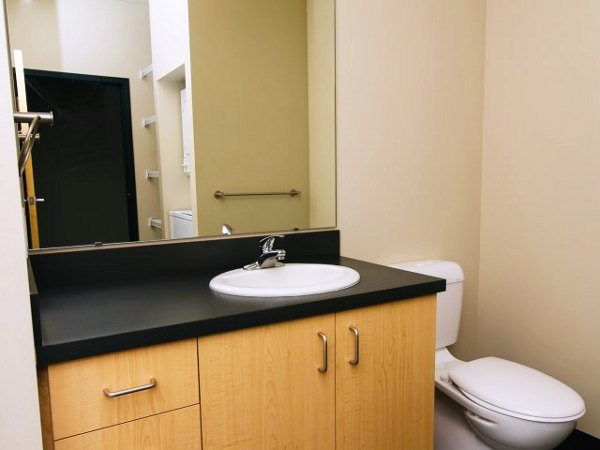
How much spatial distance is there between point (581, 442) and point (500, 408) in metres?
0.75

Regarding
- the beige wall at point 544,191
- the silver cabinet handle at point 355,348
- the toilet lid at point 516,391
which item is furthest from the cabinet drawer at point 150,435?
the beige wall at point 544,191

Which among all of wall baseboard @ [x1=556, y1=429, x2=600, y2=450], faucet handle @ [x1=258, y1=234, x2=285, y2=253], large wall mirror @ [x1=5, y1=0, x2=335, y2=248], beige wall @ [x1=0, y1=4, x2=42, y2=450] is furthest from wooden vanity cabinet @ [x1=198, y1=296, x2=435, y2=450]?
wall baseboard @ [x1=556, y1=429, x2=600, y2=450]

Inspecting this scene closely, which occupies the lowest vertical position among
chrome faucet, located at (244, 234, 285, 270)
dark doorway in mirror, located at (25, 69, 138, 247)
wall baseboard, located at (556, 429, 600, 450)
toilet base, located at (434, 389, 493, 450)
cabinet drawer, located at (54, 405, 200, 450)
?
wall baseboard, located at (556, 429, 600, 450)

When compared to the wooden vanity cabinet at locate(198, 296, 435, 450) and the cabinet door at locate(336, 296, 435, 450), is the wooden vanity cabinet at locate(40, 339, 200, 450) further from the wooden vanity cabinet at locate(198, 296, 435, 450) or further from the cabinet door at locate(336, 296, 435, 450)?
the cabinet door at locate(336, 296, 435, 450)

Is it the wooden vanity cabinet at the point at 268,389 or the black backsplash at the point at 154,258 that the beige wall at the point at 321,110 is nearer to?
the black backsplash at the point at 154,258

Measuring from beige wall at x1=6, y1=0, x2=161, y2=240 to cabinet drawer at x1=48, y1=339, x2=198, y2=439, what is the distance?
1.96 ft

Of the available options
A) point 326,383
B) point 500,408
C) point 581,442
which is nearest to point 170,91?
point 326,383

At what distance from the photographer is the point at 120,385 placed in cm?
95

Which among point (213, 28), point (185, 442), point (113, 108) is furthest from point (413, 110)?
point (185, 442)

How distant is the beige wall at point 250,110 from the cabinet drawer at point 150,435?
716mm

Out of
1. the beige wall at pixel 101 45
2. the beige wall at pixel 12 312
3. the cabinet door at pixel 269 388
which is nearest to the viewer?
the beige wall at pixel 12 312

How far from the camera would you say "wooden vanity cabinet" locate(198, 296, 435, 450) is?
108cm

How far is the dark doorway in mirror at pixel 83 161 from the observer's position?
1.35 metres

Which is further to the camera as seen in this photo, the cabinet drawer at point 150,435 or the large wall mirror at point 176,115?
the large wall mirror at point 176,115
